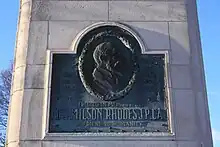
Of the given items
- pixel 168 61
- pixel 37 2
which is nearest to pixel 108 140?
pixel 168 61

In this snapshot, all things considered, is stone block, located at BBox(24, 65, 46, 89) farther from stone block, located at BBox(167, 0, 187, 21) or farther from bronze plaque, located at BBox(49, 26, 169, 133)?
stone block, located at BBox(167, 0, 187, 21)

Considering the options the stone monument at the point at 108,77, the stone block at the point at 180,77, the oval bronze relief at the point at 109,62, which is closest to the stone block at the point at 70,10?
the stone monument at the point at 108,77

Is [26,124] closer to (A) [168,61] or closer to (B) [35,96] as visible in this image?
(B) [35,96]

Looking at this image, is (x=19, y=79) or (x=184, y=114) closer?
(x=184, y=114)

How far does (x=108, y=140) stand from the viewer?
6.66 metres

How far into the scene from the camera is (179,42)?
7.52 m

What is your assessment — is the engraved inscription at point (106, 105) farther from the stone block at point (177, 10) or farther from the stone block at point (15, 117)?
the stone block at point (177, 10)

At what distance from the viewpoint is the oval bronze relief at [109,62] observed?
280 inches

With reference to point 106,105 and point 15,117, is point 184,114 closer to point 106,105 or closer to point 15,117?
point 106,105

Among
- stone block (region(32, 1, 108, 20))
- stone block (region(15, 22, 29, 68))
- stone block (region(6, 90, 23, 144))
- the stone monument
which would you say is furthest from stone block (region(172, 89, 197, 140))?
stone block (region(15, 22, 29, 68))

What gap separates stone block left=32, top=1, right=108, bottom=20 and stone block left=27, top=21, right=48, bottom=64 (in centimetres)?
19

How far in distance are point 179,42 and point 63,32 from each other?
2435 millimetres

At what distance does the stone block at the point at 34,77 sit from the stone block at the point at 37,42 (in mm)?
134

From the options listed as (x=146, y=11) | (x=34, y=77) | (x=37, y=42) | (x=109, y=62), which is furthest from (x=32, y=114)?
(x=146, y=11)
